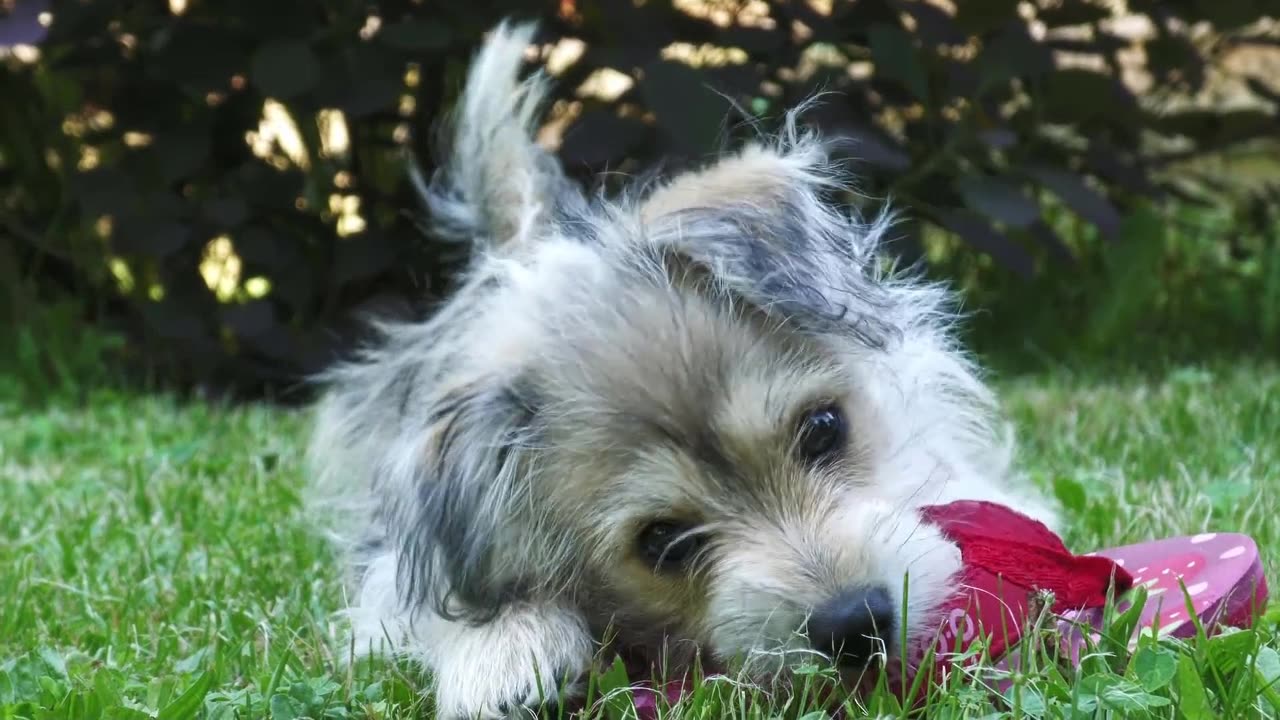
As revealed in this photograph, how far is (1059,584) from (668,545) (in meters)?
0.65

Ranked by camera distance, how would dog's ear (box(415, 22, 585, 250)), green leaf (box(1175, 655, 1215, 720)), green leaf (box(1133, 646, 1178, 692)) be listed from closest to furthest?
green leaf (box(1175, 655, 1215, 720)) → green leaf (box(1133, 646, 1178, 692)) → dog's ear (box(415, 22, 585, 250))

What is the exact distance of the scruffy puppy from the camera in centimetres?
227

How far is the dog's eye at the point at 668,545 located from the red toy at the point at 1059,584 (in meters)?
0.22

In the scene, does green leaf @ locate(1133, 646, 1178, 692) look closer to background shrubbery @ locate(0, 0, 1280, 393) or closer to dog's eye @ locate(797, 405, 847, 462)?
dog's eye @ locate(797, 405, 847, 462)

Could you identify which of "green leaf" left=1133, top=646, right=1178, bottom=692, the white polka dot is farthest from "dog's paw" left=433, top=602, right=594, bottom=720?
the white polka dot

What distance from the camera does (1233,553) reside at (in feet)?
7.68

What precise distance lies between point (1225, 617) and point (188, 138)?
462 cm

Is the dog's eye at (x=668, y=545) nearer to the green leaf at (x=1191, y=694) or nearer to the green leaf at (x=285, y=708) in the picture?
the green leaf at (x=285, y=708)

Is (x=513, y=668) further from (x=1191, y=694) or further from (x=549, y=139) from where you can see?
(x=549, y=139)

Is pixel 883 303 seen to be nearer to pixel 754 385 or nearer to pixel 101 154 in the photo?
pixel 754 385

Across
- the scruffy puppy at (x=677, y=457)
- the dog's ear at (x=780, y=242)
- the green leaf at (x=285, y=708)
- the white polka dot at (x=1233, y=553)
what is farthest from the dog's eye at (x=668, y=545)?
the white polka dot at (x=1233, y=553)

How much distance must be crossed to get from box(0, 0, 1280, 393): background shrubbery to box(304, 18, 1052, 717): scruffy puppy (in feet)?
7.02

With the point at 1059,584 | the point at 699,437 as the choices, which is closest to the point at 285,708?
the point at 699,437

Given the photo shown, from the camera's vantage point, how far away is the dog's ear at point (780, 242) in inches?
97.7
